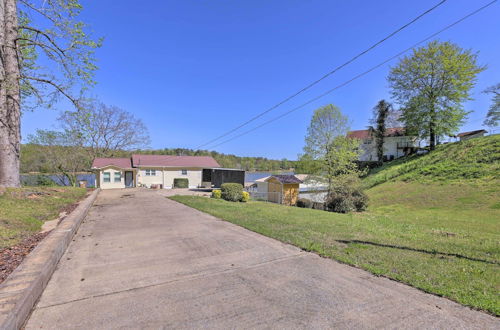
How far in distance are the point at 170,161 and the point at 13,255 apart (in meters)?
26.5

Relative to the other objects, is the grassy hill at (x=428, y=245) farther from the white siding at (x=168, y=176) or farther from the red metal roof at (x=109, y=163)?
the white siding at (x=168, y=176)

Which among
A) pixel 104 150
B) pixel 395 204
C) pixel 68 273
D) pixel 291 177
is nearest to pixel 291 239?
pixel 68 273

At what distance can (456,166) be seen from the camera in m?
19.8

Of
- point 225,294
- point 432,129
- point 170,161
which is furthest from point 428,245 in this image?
point 432,129

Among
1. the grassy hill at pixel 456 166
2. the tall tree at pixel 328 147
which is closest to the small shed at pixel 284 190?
the tall tree at pixel 328 147

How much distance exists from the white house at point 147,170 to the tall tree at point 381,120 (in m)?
25.4

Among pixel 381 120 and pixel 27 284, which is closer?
pixel 27 284

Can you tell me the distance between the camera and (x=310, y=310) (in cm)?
240

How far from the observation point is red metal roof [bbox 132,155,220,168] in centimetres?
2728

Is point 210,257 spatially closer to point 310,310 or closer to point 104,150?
point 310,310

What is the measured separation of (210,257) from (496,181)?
2004 centimetres

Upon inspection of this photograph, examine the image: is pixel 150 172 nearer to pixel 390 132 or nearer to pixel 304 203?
pixel 304 203

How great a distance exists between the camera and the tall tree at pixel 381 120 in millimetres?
33719

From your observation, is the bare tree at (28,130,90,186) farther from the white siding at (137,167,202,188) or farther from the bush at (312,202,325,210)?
the bush at (312,202,325,210)
